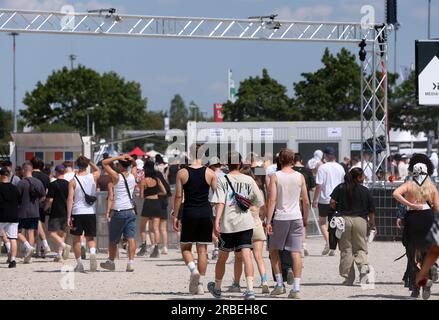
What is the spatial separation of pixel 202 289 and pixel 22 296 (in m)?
2.15

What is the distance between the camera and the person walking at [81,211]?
16.0 m

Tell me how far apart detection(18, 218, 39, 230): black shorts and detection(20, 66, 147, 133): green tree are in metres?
57.9

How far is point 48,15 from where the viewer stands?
28.8 m

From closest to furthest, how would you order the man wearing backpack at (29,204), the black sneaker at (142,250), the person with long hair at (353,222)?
the person with long hair at (353,222), the man wearing backpack at (29,204), the black sneaker at (142,250)

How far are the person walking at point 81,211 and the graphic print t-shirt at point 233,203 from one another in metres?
4.30

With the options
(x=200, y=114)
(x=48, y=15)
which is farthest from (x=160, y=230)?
(x=200, y=114)

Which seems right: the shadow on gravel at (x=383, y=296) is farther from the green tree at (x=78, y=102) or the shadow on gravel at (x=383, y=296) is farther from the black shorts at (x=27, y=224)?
the green tree at (x=78, y=102)

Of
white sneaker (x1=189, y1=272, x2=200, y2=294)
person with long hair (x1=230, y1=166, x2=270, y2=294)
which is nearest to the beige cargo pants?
person with long hair (x1=230, y1=166, x2=270, y2=294)

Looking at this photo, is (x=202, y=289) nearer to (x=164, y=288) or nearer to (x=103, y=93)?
(x=164, y=288)

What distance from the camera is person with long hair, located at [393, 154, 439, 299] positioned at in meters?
12.2

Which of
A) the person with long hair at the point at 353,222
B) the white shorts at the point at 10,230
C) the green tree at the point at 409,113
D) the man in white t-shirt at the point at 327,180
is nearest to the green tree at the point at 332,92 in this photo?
the green tree at the point at 409,113

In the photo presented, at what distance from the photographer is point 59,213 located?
18.0m

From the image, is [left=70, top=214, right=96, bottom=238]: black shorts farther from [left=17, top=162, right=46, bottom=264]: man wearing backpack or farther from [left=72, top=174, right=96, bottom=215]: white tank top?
[left=17, top=162, right=46, bottom=264]: man wearing backpack

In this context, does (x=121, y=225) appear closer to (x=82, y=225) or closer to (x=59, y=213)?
(x=82, y=225)
